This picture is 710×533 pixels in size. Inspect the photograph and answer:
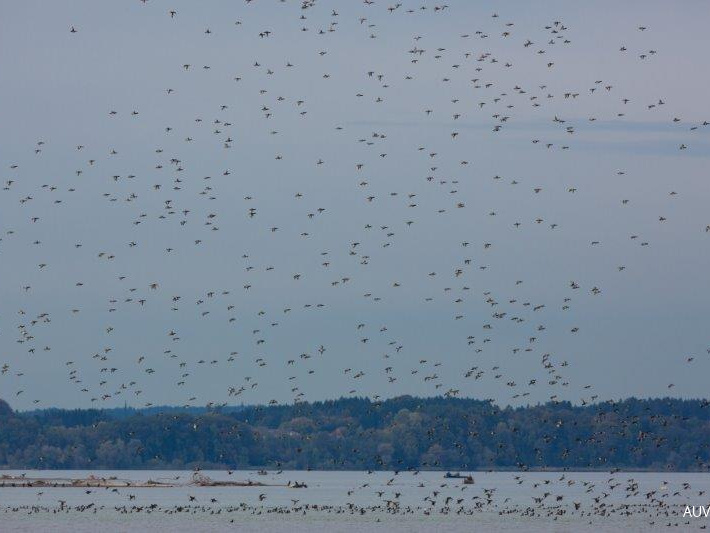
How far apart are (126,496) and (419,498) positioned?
30.4 metres

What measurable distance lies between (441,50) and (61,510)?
6639 cm

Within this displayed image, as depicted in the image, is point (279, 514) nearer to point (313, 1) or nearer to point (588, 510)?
point (588, 510)

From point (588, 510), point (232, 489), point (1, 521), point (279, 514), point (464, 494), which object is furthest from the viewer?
point (232, 489)

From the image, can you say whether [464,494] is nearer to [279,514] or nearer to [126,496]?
[126,496]

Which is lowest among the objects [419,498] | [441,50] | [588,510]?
[419,498]

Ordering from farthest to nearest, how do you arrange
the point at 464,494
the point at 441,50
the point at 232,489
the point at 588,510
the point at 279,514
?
the point at 232,489 → the point at 464,494 → the point at 588,510 → the point at 279,514 → the point at 441,50

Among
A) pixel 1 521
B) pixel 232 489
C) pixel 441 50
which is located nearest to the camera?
pixel 441 50

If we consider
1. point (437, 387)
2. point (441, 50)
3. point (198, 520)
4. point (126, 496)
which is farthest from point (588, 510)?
point (441, 50)

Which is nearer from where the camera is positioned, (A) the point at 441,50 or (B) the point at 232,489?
(A) the point at 441,50

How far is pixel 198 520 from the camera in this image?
115m

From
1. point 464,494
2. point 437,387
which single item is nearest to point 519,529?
point 437,387

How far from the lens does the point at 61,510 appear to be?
12638 centimetres

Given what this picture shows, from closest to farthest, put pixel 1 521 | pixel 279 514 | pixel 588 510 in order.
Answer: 1. pixel 1 521
2. pixel 279 514
3. pixel 588 510

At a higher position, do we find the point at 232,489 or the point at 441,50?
the point at 441,50
